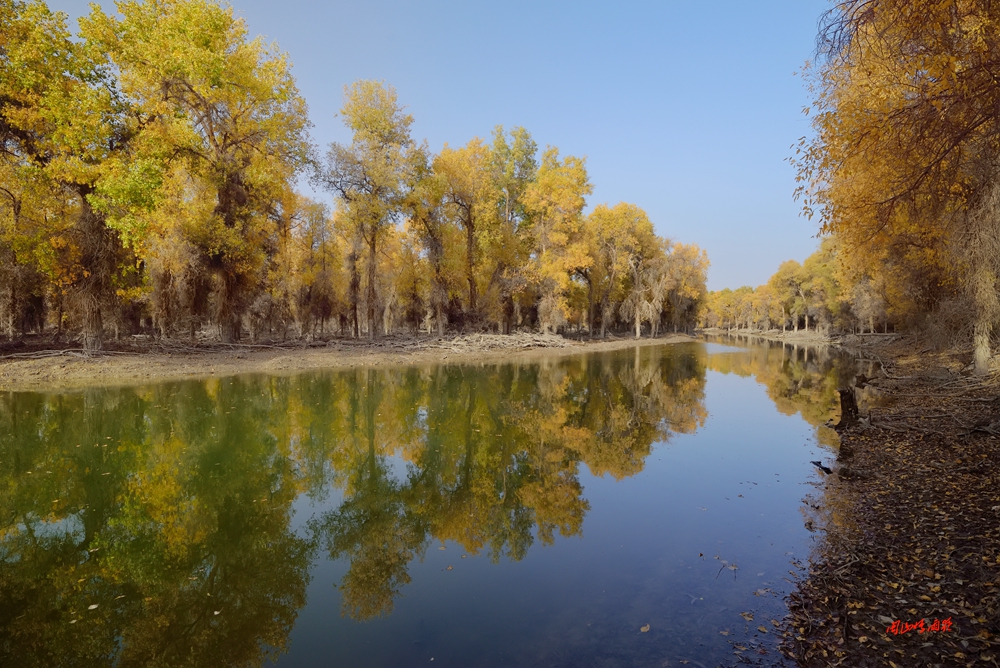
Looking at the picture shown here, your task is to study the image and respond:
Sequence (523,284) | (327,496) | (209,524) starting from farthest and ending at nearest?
(523,284)
(327,496)
(209,524)

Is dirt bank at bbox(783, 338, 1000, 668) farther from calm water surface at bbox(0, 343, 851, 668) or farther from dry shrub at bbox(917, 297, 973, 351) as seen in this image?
dry shrub at bbox(917, 297, 973, 351)

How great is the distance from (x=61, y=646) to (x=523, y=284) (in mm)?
40767

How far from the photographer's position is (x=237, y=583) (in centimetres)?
596

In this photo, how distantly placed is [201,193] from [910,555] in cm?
3119

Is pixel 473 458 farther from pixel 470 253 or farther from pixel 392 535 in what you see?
pixel 470 253

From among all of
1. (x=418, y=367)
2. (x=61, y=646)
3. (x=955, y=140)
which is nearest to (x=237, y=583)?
(x=61, y=646)

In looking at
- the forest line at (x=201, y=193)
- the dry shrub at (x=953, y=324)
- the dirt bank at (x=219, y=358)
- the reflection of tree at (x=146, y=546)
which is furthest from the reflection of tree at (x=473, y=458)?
the forest line at (x=201, y=193)

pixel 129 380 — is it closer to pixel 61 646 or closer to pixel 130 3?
pixel 130 3

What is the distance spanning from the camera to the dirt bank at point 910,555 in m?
4.47

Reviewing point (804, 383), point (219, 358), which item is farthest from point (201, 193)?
point (804, 383)

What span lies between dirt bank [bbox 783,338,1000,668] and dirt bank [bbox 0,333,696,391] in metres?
24.5

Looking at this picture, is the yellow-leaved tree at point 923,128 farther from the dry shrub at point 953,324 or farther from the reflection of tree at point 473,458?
the reflection of tree at point 473,458

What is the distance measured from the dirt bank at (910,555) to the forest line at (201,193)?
87.5 feet

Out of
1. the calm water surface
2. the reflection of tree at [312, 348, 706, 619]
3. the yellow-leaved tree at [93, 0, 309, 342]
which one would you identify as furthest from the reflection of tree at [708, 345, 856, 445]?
the yellow-leaved tree at [93, 0, 309, 342]
